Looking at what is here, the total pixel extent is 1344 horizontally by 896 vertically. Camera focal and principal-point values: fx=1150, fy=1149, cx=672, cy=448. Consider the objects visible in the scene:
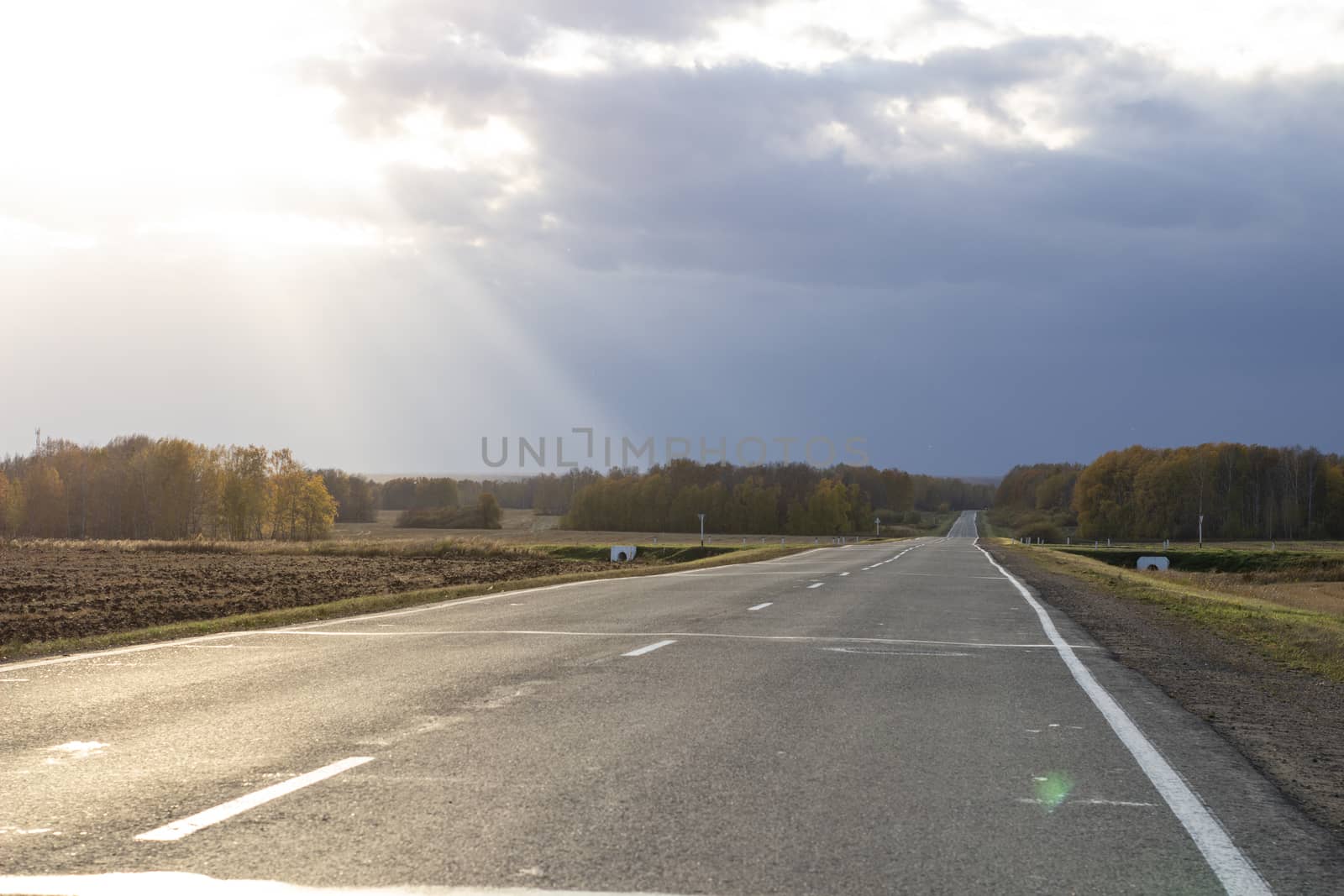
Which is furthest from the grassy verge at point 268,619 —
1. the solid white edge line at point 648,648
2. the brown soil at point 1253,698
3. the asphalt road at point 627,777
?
the brown soil at point 1253,698

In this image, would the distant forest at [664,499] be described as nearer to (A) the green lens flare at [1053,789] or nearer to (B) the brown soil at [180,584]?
(B) the brown soil at [180,584]

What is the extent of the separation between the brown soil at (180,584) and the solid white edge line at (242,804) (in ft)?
36.5

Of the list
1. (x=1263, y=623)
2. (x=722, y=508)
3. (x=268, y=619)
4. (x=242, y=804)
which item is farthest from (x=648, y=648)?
(x=722, y=508)

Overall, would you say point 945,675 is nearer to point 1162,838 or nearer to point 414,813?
point 1162,838

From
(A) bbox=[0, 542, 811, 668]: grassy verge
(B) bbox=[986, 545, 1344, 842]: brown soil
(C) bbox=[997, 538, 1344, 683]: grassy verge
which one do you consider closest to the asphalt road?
(B) bbox=[986, 545, 1344, 842]: brown soil

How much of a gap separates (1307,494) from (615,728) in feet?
582

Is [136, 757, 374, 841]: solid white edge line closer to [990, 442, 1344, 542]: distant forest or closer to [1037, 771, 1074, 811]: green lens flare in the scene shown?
[1037, 771, 1074, 811]: green lens flare

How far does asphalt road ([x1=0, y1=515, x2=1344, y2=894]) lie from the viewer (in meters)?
4.43

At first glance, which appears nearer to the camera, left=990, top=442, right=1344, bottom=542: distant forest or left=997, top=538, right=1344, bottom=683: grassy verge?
left=997, top=538, right=1344, bottom=683: grassy verge

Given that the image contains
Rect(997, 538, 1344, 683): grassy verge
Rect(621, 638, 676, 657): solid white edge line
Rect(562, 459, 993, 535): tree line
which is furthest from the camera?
Rect(562, 459, 993, 535): tree line

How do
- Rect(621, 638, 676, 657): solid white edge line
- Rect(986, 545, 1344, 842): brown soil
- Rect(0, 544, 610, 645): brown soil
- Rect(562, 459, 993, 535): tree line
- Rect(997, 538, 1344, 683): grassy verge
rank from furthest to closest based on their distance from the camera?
1. Rect(562, 459, 993, 535): tree line
2. Rect(0, 544, 610, 645): brown soil
3. Rect(997, 538, 1344, 683): grassy verge
4. Rect(621, 638, 676, 657): solid white edge line
5. Rect(986, 545, 1344, 842): brown soil

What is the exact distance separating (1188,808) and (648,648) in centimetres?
691

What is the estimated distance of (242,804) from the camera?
5.31m

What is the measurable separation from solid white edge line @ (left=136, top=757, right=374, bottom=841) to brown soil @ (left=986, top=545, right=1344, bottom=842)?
4841mm
